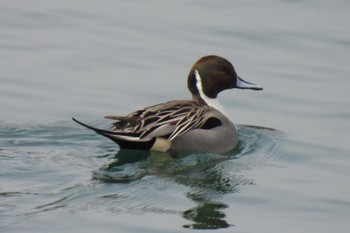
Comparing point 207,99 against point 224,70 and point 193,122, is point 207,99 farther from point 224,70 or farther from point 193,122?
point 193,122

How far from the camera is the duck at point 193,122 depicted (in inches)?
515

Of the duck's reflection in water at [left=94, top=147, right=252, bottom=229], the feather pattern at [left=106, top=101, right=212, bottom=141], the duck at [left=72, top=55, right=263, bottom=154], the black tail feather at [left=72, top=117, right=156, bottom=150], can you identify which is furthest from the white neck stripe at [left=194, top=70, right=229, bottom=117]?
the black tail feather at [left=72, top=117, right=156, bottom=150]

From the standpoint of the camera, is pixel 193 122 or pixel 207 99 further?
pixel 207 99

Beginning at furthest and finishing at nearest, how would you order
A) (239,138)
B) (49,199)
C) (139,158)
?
1. (239,138)
2. (139,158)
3. (49,199)

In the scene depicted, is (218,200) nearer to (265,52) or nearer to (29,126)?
(29,126)

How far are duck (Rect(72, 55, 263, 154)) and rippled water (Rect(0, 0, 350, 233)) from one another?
6.2 inches

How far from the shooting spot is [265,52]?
16.2 m

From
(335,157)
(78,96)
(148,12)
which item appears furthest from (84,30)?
(335,157)

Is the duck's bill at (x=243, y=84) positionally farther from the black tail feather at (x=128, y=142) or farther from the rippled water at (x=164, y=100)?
the black tail feather at (x=128, y=142)

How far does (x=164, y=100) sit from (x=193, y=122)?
137cm

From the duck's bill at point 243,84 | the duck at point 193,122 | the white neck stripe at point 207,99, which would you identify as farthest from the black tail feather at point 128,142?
the duck's bill at point 243,84

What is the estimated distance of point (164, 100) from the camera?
1480cm

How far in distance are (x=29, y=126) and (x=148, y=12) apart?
4.37 metres

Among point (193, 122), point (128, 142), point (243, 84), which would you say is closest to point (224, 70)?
point (243, 84)
